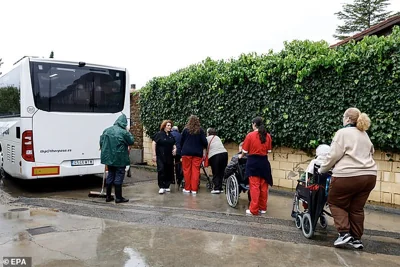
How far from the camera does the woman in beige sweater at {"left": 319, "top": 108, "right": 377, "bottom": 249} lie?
441 cm

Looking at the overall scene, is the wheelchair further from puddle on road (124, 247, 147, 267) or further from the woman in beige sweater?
puddle on road (124, 247, 147, 267)

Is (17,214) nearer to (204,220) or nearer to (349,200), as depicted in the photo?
(204,220)

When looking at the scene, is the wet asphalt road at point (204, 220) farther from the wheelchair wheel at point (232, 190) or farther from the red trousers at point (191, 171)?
the red trousers at point (191, 171)

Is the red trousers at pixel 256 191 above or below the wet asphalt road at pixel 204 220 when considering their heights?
above

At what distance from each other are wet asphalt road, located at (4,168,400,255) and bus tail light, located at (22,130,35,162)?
2.82 feet

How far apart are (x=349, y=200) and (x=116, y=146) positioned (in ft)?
14.2

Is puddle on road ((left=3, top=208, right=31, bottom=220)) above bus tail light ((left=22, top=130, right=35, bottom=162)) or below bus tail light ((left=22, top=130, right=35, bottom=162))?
below

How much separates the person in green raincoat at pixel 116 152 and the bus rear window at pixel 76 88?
59.6 inches

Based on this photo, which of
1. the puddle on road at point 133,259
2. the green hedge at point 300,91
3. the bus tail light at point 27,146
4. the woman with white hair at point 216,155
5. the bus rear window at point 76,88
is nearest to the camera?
the puddle on road at point 133,259

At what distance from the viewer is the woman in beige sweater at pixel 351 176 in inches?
174

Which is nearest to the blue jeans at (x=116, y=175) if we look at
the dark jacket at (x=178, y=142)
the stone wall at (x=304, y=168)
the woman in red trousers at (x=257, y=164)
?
the dark jacket at (x=178, y=142)

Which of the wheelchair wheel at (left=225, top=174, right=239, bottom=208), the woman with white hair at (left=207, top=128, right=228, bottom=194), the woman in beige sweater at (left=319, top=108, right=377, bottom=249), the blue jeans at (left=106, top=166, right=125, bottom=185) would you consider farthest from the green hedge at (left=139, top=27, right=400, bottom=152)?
the blue jeans at (left=106, top=166, right=125, bottom=185)

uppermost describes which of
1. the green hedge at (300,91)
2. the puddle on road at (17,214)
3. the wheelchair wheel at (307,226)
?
the green hedge at (300,91)

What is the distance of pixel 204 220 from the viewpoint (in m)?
5.86
